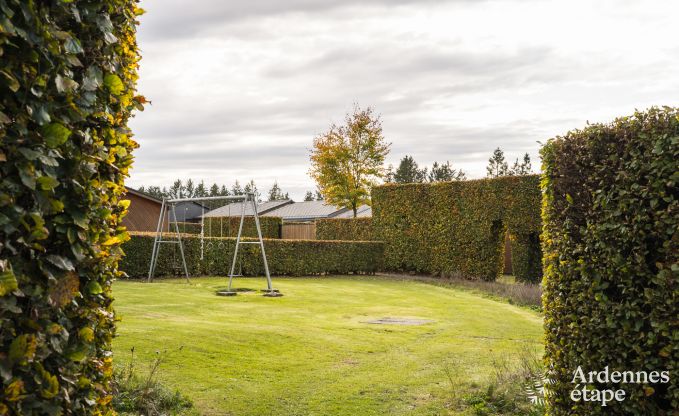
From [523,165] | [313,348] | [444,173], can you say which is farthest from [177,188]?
[313,348]

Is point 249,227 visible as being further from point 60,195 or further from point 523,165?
point 523,165

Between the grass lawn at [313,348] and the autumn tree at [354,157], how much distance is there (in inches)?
853

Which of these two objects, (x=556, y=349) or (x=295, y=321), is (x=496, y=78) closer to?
(x=295, y=321)

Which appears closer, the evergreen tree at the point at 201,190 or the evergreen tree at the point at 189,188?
the evergreen tree at the point at 201,190

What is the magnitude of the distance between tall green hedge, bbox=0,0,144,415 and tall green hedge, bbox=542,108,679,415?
3257 mm

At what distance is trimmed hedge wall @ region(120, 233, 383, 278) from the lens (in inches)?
643

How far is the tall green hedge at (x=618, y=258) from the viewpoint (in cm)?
361

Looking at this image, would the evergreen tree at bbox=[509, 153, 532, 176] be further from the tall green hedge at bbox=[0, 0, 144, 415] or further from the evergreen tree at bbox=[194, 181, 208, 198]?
the tall green hedge at bbox=[0, 0, 144, 415]

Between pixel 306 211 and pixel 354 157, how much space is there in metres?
16.5

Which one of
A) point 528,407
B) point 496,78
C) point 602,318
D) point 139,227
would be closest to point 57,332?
point 602,318

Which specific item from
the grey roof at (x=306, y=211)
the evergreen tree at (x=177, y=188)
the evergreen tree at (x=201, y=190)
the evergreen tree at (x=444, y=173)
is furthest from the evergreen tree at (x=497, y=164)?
the evergreen tree at (x=177, y=188)

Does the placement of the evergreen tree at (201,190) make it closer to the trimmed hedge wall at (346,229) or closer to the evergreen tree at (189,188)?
the evergreen tree at (189,188)

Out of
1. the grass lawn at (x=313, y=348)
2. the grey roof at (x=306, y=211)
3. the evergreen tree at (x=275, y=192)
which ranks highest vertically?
the evergreen tree at (x=275, y=192)

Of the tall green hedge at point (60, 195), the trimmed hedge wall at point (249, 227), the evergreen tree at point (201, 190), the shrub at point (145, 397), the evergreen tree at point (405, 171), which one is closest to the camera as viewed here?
the tall green hedge at point (60, 195)
